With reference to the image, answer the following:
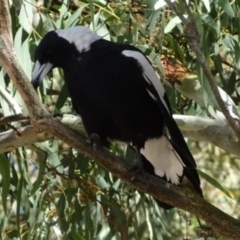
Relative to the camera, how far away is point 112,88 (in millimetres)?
2010

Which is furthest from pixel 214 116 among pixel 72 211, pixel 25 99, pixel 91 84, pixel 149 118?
pixel 25 99

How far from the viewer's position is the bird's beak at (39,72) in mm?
1964

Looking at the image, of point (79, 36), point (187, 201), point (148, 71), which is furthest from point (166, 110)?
point (187, 201)

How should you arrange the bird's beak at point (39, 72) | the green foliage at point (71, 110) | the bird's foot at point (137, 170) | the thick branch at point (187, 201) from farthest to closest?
the green foliage at point (71, 110) < the bird's beak at point (39, 72) < the bird's foot at point (137, 170) < the thick branch at point (187, 201)

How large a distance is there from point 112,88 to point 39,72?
177mm

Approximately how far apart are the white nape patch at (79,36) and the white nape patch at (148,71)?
10cm

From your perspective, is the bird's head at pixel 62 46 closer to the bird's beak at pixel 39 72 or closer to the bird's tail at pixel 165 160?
the bird's beak at pixel 39 72

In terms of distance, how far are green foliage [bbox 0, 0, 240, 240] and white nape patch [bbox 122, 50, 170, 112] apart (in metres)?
0.03

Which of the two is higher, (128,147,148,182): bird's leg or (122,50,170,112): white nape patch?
(122,50,170,112): white nape patch

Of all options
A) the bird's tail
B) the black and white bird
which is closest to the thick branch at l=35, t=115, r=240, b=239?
the black and white bird

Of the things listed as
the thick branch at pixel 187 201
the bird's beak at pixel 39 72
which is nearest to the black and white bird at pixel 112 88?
the bird's beak at pixel 39 72

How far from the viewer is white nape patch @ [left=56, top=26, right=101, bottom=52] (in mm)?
2045

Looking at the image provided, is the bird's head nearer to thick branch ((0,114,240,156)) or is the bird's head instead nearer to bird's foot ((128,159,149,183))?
thick branch ((0,114,240,156))

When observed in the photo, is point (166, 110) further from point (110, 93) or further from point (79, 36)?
point (79, 36)
